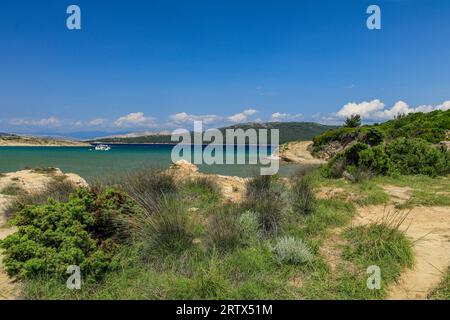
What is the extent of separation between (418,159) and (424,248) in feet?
31.4

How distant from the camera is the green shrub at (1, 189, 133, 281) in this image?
3686mm

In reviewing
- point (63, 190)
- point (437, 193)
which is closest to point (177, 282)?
point (63, 190)

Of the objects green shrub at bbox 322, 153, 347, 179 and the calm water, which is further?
green shrub at bbox 322, 153, 347, 179

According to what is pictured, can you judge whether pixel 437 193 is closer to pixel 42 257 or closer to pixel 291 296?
pixel 291 296

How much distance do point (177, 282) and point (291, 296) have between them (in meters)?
1.39

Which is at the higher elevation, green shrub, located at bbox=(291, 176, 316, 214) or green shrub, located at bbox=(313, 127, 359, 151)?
green shrub, located at bbox=(313, 127, 359, 151)

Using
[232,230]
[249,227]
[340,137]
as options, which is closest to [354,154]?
[249,227]

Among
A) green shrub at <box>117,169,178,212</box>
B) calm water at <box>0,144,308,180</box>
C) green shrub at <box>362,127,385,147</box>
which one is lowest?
calm water at <box>0,144,308,180</box>

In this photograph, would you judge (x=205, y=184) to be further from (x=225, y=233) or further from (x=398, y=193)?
(x=398, y=193)

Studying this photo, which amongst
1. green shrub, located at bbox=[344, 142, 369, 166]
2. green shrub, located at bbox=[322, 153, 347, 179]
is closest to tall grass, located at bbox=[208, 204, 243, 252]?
green shrub, located at bbox=[322, 153, 347, 179]

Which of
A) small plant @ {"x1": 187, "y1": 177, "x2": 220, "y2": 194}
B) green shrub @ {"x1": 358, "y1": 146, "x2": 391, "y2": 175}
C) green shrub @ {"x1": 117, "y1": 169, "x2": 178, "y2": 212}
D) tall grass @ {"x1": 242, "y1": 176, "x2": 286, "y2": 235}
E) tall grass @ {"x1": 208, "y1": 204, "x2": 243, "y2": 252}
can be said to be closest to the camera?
tall grass @ {"x1": 208, "y1": 204, "x2": 243, "y2": 252}

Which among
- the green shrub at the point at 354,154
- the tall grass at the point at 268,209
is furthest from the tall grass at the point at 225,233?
the green shrub at the point at 354,154

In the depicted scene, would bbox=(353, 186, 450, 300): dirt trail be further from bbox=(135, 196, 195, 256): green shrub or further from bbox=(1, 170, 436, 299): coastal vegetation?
bbox=(135, 196, 195, 256): green shrub

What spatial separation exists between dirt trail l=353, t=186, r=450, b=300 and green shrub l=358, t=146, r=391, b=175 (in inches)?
174
